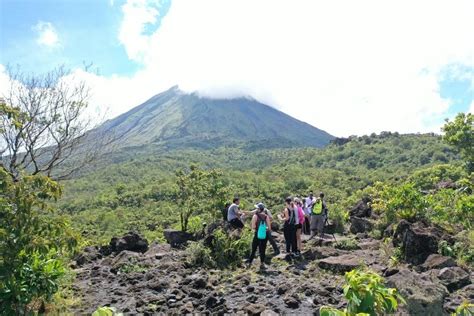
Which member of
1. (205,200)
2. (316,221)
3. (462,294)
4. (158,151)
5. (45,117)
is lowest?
(462,294)

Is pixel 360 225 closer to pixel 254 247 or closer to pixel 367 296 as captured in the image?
pixel 254 247

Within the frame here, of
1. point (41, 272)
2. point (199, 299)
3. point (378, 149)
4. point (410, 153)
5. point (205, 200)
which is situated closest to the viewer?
point (41, 272)

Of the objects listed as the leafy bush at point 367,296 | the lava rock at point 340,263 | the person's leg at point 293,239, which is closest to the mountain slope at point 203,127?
the person's leg at point 293,239

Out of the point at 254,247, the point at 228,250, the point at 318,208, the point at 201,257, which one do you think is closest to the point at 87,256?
the point at 201,257

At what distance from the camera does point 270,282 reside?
8.25 m

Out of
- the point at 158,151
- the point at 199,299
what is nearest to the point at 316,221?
the point at 199,299

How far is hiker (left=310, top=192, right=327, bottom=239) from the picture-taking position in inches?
512

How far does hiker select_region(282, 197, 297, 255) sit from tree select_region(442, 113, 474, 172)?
50.2 feet

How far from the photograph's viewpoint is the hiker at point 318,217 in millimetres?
13016

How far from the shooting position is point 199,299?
24.5 ft

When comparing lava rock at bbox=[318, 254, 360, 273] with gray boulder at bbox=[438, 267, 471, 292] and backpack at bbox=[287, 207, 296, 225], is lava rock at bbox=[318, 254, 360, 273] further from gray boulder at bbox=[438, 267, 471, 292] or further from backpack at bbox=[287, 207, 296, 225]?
gray boulder at bbox=[438, 267, 471, 292]

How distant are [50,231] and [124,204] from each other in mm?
41365

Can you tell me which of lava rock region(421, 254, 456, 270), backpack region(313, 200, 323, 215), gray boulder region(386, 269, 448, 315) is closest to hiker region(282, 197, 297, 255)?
backpack region(313, 200, 323, 215)

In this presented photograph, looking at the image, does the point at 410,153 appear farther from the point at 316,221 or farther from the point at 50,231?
the point at 50,231
